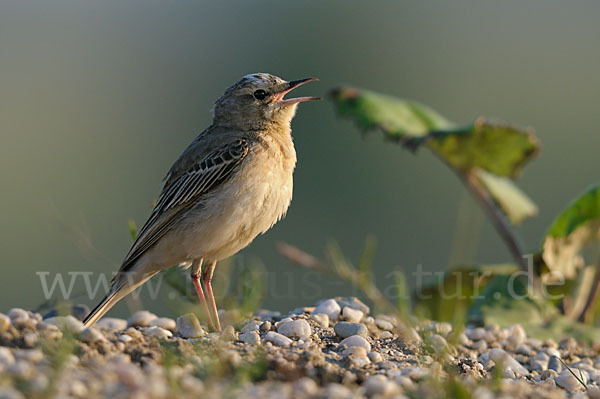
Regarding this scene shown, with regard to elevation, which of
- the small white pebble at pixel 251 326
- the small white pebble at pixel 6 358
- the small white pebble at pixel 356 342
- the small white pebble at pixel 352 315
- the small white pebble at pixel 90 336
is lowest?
the small white pebble at pixel 352 315

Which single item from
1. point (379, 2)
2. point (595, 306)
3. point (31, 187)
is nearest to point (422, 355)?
point (595, 306)

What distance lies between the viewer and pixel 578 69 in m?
47.9

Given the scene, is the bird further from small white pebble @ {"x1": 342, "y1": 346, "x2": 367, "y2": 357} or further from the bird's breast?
small white pebble @ {"x1": 342, "y1": 346, "x2": 367, "y2": 357}

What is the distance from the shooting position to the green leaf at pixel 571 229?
307 inches

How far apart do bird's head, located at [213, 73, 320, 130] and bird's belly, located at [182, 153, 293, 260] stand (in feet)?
2.14

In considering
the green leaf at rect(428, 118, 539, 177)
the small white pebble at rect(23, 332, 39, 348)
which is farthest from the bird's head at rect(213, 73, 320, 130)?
the small white pebble at rect(23, 332, 39, 348)

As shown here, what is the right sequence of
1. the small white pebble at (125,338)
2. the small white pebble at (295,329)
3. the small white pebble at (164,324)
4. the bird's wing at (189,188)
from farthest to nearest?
the bird's wing at (189,188), the small white pebble at (164,324), the small white pebble at (295,329), the small white pebble at (125,338)

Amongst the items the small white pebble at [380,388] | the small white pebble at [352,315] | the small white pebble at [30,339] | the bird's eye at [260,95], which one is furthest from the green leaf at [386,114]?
the small white pebble at [30,339]

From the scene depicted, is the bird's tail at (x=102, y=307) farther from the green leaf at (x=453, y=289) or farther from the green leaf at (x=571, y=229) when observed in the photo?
the green leaf at (x=571, y=229)

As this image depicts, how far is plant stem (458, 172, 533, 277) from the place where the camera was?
816 cm

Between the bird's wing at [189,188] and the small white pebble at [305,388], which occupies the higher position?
the bird's wing at [189,188]

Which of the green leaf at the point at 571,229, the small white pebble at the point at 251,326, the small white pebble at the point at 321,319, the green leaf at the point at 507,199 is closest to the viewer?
Result: the small white pebble at the point at 251,326

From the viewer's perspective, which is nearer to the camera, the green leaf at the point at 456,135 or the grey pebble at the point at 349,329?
the grey pebble at the point at 349,329

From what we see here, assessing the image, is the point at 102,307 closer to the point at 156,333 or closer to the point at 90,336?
the point at 156,333
